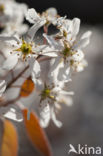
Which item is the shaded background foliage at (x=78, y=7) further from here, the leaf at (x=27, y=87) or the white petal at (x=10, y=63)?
the white petal at (x=10, y=63)

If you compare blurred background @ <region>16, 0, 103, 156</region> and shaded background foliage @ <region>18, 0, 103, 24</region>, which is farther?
shaded background foliage @ <region>18, 0, 103, 24</region>

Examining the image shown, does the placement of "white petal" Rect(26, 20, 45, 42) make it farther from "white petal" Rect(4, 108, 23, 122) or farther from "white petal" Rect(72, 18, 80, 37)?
"white petal" Rect(4, 108, 23, 122)

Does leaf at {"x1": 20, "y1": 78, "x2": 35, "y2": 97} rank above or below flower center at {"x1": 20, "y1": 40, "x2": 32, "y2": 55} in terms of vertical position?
below

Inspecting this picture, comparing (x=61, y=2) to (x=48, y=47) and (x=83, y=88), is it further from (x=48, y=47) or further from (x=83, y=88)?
(x=48, y=47)

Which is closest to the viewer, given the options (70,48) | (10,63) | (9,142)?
(10,63)

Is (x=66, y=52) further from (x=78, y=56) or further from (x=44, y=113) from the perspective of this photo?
(x=44, y=113)

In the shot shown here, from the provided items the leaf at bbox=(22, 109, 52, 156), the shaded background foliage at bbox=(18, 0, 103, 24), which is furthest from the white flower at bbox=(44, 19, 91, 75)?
the shaded background foliage at bbox=(18, 0, 103, 24)

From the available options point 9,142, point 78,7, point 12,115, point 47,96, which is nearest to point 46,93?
point 47,96

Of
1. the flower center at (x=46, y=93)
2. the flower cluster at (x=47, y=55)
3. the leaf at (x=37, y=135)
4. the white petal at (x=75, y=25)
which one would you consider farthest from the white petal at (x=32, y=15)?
the leaf at (x=37, y=135)


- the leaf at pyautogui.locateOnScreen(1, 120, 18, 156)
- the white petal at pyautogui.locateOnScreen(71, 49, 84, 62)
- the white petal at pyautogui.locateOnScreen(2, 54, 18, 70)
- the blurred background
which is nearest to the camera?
the white petal at pyautogui.locateOnScreen(2, 54, 18, 70)
